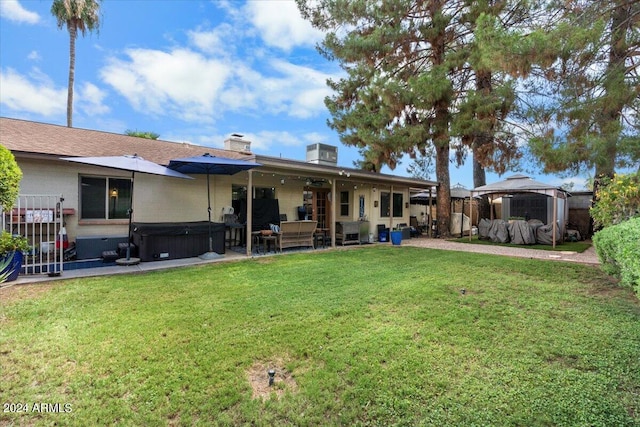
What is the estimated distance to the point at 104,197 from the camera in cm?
818

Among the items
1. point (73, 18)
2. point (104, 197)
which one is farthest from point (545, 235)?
point (73, 18)

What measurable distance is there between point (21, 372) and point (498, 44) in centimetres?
1036

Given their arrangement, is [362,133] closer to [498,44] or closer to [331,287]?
[498,44]

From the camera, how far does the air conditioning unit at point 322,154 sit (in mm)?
13711

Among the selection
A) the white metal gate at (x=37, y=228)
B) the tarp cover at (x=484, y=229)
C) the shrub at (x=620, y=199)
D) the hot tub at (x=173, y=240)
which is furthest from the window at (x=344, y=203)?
the white metal gate at (x=37, y=228)

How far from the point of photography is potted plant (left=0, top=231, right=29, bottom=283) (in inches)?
201

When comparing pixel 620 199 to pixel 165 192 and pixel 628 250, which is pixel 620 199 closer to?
pixel 628 250

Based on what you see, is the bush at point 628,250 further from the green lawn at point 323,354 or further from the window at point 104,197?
the window at point 104,197

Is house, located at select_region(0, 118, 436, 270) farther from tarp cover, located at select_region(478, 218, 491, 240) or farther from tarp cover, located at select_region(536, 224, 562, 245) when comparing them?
tarp cover, located at select_region(536, 224, 562, 245)

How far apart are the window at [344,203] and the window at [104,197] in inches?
305

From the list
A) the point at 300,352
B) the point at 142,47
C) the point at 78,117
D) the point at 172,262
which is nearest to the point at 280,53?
the point at 142,47

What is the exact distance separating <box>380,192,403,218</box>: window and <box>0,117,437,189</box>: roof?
2.53m

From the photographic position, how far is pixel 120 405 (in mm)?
2314

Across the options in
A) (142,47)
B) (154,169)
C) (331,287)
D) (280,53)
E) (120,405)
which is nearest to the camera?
(120,405)
